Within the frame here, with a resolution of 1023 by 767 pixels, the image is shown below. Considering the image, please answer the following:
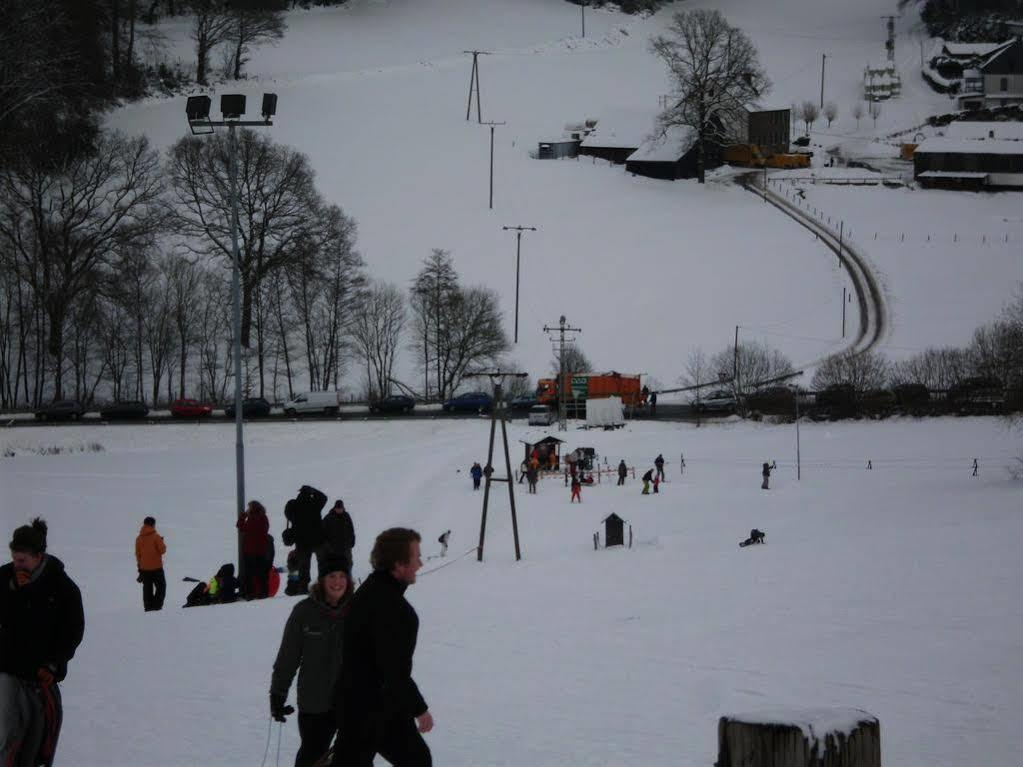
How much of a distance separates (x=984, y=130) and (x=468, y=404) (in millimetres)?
56607

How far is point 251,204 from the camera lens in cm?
5647

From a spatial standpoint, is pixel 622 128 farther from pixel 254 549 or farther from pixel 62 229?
pixel 254 549

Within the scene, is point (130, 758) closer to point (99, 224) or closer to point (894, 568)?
point (894, 568)

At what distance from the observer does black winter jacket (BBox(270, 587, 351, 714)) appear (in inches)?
251

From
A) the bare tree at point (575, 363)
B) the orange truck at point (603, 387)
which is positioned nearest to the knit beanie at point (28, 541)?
the orange truck at point (603, 387)

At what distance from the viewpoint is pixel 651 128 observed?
87125 millimetres

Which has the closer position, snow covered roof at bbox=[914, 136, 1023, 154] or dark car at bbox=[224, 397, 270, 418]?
dark car at bbox=[224, 397, 270, 418]

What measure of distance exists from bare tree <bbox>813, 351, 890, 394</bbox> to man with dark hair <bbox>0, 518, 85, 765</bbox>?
4386 centimetres

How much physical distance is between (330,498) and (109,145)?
36.2 meters

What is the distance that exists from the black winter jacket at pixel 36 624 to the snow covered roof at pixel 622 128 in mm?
80397

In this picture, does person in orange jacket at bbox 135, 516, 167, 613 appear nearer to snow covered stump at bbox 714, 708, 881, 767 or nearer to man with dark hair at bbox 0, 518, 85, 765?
man with dark hair at bbox 0, 518, 85, 765

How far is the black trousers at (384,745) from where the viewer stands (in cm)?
552

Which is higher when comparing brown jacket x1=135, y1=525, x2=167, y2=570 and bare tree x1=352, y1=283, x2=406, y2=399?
bare tree x1=352, y1=283, x2=406, y2=399

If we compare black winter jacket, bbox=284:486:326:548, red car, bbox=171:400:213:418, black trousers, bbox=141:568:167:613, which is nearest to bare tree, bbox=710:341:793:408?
red car, bbox=171:400:213:418
